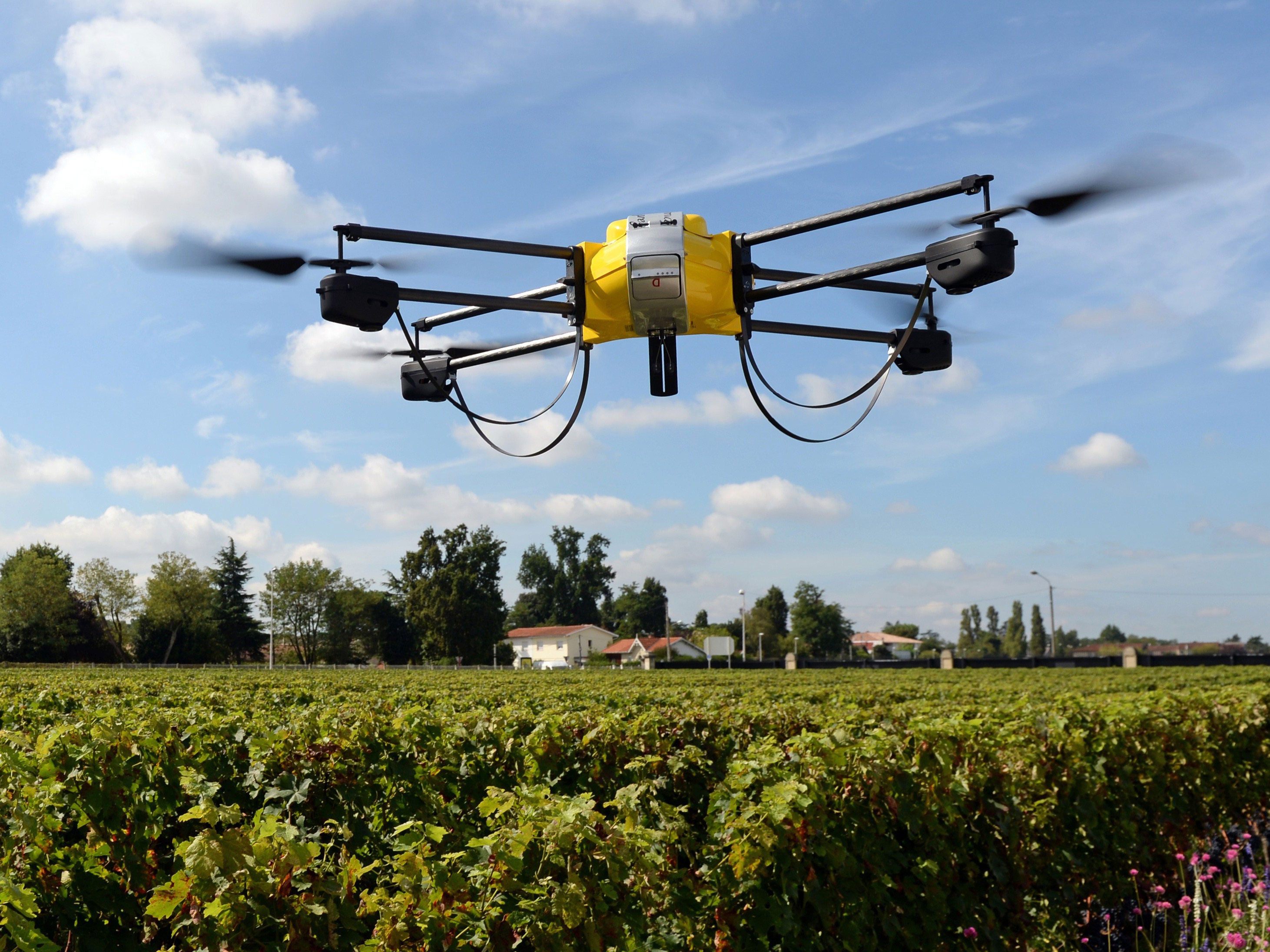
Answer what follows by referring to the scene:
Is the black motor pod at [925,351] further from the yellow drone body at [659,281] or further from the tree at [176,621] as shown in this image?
the tree at [176,621]

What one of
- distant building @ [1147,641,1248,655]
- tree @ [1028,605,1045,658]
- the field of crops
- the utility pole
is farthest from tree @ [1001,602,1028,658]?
the field of crops

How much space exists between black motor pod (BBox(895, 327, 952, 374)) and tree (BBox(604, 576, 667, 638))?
121 m

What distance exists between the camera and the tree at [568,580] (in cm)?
12044

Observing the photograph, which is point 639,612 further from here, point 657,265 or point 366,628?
point 657,265

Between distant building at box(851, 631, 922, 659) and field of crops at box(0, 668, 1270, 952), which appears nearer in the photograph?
field of crops at box(0, 668, 1270, 952)

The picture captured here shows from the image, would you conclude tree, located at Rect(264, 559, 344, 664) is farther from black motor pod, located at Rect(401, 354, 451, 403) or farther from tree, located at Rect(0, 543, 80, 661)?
black motor pod, located at Rect(401, 354, 451, 403)

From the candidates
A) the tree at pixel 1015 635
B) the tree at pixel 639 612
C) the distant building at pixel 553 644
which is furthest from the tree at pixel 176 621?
the tree at pixel 1015 635

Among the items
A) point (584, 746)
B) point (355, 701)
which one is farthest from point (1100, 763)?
point (355, 701)

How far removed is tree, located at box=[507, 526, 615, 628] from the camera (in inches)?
4742

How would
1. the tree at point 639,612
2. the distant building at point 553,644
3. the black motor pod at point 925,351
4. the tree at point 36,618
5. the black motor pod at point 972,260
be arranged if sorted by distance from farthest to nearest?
the tree at point 639,612 → the distant building at point 553,644 → the tree at point 36,618 → the black motor pod at point 925,351 → the black motor pod at point 972,260

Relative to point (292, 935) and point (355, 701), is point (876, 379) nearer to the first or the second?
point (292, 935)

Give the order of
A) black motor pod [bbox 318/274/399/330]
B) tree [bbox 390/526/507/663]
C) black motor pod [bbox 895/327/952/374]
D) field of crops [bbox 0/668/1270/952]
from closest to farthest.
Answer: field of crops [bbox 0/668/1270/952]
black motor pod [bbox 318/274/399/330]
black motor pod [bbox 895/327/952/374]
tree [bbox 390/526/507/663]

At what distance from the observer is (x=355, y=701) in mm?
9414

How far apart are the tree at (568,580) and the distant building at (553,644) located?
12300 mm
